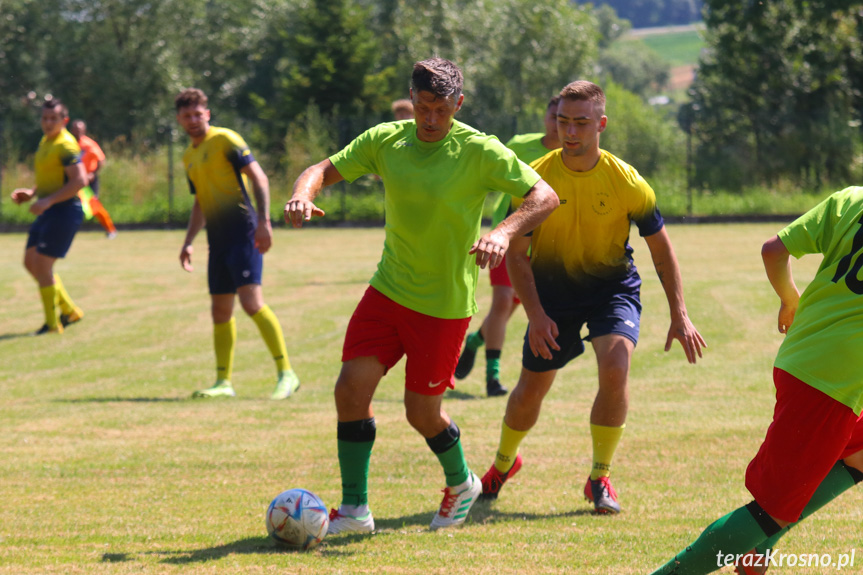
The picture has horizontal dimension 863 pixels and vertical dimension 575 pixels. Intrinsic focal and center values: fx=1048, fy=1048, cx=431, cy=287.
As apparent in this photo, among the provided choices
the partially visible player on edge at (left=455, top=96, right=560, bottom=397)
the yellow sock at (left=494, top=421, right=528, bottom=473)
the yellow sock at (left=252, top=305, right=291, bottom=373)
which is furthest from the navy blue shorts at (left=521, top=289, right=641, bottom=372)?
the yellow sock at (left=252, top=305, right=291, bottom=373)

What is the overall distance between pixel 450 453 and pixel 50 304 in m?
8.18

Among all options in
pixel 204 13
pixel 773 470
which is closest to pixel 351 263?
pixel 773 470

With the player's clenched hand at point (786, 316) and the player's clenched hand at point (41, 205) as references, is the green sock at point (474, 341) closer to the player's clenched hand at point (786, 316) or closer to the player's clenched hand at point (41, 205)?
the player's clenched hand at point (41, 205)

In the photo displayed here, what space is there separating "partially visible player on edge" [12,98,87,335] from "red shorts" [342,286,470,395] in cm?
770

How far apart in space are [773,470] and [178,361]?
8.05m

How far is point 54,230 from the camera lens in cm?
1193

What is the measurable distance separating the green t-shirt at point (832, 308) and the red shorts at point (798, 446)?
50mm

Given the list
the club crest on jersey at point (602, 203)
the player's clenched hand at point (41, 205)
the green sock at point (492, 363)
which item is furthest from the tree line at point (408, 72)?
the club crest on jersey at point (602, 203)

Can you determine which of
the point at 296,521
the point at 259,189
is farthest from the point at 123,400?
the point at 296,521

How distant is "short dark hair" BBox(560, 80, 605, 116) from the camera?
517 cm

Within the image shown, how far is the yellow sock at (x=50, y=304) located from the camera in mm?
12008

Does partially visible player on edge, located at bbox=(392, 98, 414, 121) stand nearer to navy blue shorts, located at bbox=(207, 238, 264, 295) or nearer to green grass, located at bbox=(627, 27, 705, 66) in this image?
navy blue shorts, located at bbox=(207, 238, 264, 295)

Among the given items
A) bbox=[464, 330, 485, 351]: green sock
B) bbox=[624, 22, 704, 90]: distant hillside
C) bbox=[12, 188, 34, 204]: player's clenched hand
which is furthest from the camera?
bbox=[624, 22, 704, 90]: distant hillside

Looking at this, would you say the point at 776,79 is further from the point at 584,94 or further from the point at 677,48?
the point at 677,48
